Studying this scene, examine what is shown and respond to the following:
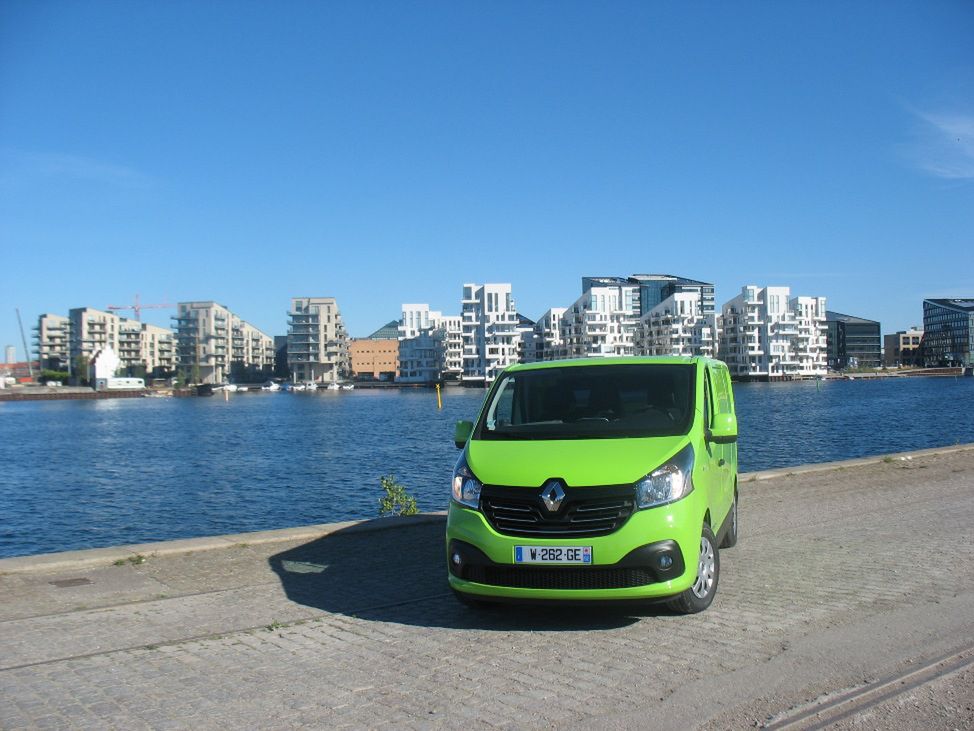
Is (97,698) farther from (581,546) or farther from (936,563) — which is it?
(936,563)

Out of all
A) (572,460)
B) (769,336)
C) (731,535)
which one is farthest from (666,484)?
(769,336)

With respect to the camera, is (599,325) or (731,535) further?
(599,325)

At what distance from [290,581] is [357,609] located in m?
1.33

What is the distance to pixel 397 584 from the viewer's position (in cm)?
831

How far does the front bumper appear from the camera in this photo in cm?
632

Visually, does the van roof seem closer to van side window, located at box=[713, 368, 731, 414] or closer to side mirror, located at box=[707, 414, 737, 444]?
van side window, located at box=[713, 368, 731, 414]

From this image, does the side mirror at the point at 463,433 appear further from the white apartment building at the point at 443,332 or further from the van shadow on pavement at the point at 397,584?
the white apartment building at the point at 443,332

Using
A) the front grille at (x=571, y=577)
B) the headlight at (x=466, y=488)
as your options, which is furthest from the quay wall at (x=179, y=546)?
the front grille at (x=571, y=577)

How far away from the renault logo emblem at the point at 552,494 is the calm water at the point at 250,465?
15.5 metres

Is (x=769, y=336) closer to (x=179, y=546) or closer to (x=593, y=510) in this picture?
(x=179, y=546)

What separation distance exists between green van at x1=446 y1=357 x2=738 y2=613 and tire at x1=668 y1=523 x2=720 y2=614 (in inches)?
0.6

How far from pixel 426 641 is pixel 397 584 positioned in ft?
6.44

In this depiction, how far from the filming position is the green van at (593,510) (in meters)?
6.36

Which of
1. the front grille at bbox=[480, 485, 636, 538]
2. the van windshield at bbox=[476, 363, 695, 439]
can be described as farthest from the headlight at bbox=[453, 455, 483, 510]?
the van windshield at bbox=[476, 363, 695, 439]
